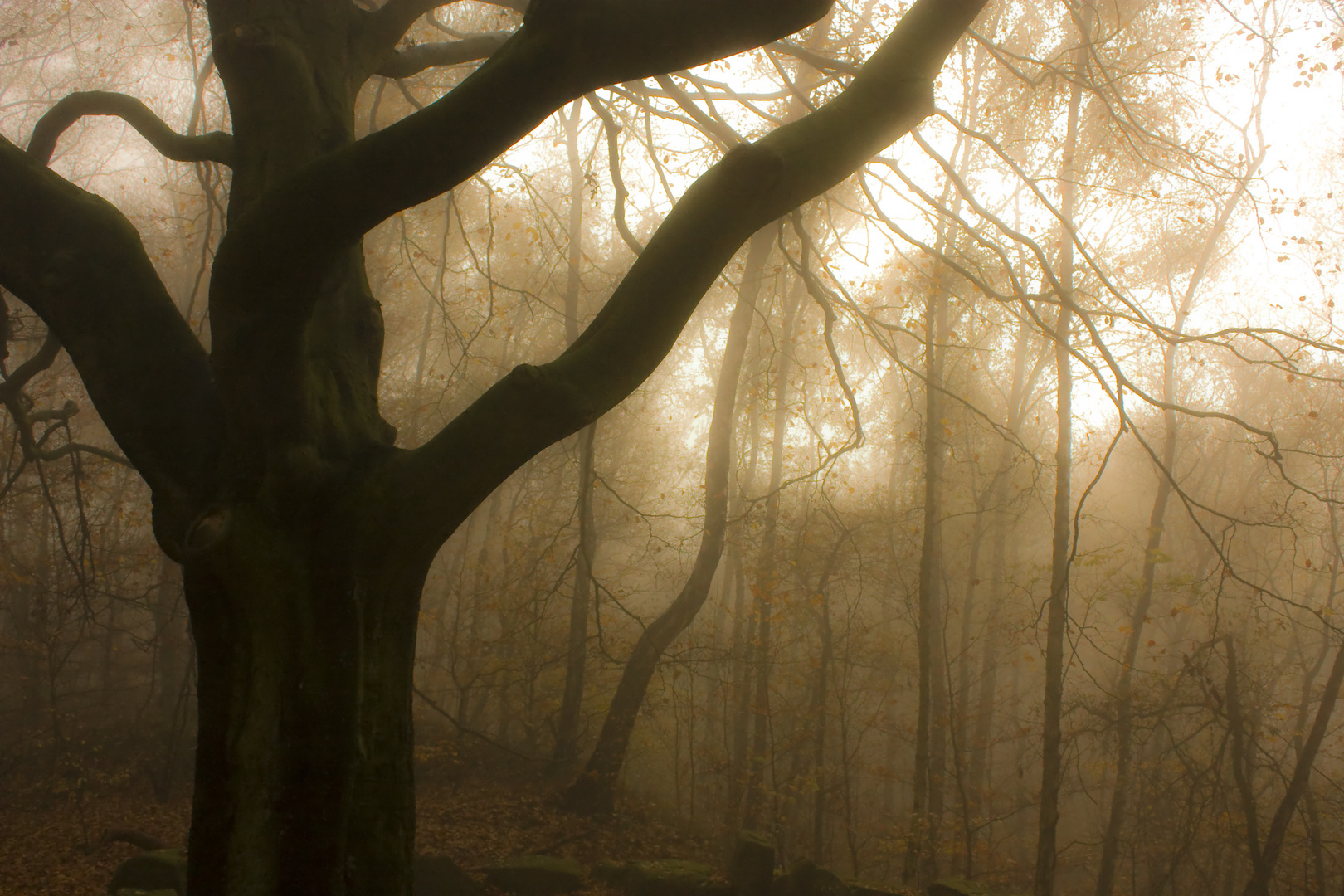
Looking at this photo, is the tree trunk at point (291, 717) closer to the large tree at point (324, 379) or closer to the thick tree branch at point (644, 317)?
the large tree at point (324, 379)

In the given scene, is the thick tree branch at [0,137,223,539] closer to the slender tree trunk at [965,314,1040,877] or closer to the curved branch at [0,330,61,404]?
the curved branch at [0,330,61,404]

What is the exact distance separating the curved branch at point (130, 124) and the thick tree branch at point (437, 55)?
27.9 inches

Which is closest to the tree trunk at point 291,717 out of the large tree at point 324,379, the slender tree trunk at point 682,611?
the large tree at point 324,379

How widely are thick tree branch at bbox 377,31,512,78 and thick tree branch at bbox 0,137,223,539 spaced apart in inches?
52.8

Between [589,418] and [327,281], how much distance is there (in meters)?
0.94

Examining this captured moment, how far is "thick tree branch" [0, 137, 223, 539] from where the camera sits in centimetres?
201

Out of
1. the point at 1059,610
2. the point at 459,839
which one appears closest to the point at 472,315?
the point at 459,839

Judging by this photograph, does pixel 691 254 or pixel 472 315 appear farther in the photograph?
pixel 472 315

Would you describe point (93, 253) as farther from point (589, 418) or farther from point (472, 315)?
point (472, 315)

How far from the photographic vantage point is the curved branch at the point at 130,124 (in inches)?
102

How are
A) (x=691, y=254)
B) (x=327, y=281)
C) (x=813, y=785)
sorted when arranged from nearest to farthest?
(x=691, y=254) < (x=327, y=281) < (x=813, y=785)

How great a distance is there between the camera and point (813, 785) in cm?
1008

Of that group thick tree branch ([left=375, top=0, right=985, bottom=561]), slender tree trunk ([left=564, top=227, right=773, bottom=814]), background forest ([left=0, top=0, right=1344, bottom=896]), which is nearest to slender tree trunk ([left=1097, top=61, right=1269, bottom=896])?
background forest ([left=0, top=0, right=1344, bottom=896])

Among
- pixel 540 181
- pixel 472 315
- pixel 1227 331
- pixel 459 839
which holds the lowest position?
pixel 459 839
